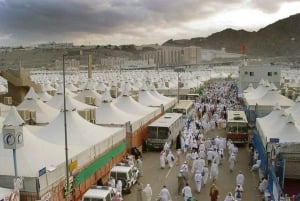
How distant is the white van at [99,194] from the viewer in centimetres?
1236

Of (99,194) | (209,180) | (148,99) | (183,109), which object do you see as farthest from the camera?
(148,99)

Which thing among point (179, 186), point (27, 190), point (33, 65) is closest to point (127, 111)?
point (179, 186)

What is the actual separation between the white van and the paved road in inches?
68.5

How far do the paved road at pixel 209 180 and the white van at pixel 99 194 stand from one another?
174 centimetres

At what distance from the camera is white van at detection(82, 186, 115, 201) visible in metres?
12.4

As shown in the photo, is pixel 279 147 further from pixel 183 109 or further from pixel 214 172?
pixel 183 109

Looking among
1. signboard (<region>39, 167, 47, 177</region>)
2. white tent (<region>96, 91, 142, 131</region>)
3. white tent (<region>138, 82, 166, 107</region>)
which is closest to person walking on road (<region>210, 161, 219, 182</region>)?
white tent (<region>96, 91, 142, 131</region>)

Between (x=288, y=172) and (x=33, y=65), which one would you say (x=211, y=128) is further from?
(x=33, y=65)

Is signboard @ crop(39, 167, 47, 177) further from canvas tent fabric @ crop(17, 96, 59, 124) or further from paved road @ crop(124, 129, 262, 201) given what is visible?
canvas tent fabric @ crop(17, 96, 59, 124)

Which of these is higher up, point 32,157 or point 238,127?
point 32,157

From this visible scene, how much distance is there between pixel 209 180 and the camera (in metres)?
16.8

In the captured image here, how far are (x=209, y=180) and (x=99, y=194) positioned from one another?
5840 millimetres

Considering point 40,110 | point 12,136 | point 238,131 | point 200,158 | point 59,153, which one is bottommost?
point 200,158

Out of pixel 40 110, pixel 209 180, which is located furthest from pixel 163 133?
pixel 40 110
